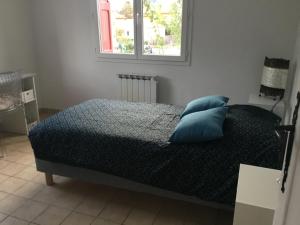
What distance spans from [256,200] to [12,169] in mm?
2397

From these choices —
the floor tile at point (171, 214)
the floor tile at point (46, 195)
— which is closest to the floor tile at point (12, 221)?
the floor tile at point (46, 195)

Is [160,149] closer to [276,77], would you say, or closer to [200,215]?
[200,215]

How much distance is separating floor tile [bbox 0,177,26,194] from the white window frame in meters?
2.00

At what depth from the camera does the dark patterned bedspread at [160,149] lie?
1.70m

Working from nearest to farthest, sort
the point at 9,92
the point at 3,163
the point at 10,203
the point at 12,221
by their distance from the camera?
1. the point at 12,221
2. the point at 10,203
3. the point at 3,163
4. the point at 9,92

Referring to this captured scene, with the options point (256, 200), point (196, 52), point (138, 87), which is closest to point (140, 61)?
point (138, 87)

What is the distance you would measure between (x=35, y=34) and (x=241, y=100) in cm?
320

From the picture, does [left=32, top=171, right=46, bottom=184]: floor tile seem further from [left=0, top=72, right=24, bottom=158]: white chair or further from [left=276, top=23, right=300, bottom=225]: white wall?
[left=276, top=23, right=300, bottom=225]: white wall

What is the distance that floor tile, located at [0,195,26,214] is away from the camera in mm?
2037

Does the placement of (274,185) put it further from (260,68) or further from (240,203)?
(260,68)

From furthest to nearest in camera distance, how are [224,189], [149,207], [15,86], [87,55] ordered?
[87,55], [15,86], [149,207], [224,189]

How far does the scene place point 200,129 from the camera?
5.82ft

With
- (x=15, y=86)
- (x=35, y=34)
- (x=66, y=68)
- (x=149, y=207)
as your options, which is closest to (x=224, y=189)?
(x=149, y=207)

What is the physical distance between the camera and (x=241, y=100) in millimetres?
3217
